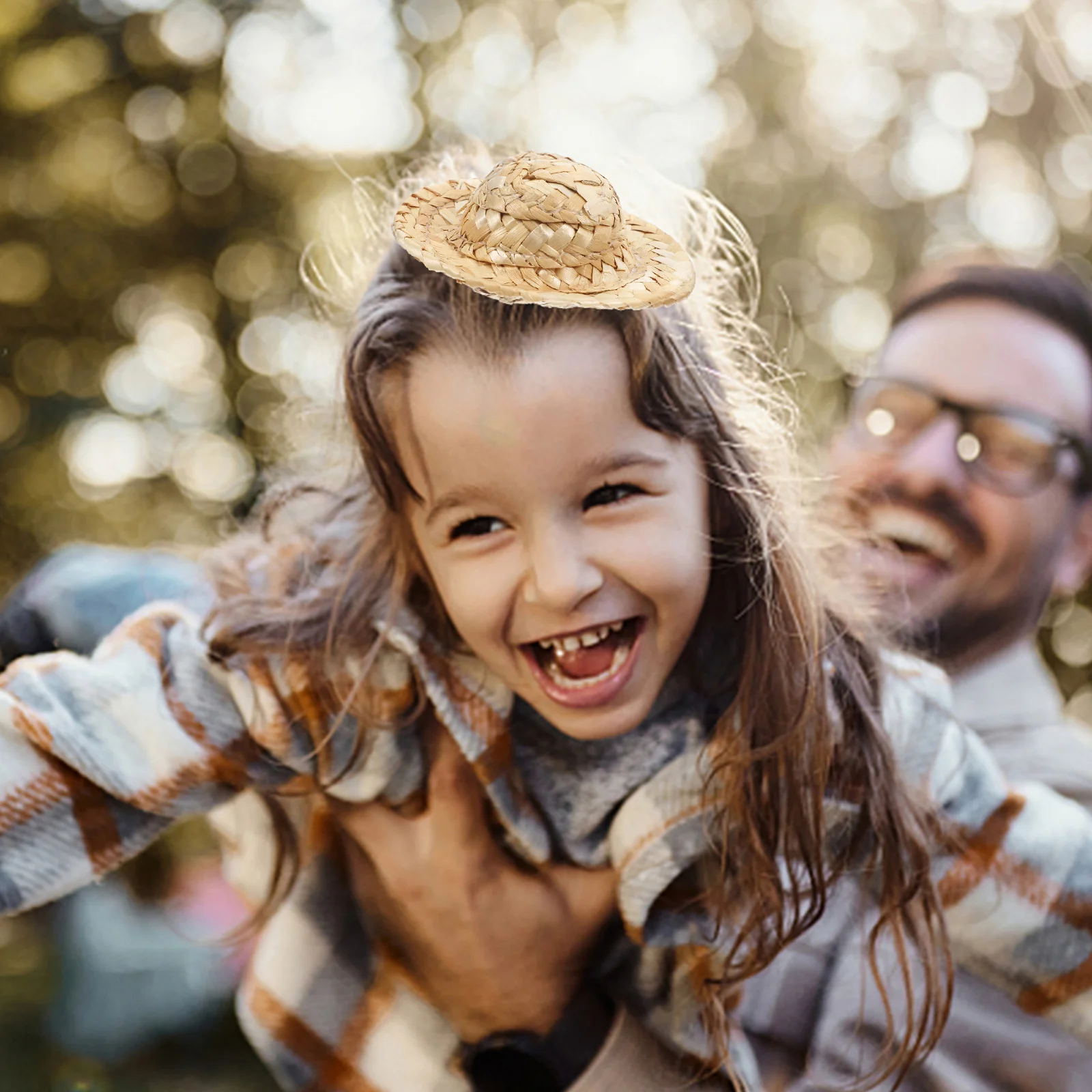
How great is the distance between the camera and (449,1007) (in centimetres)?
109

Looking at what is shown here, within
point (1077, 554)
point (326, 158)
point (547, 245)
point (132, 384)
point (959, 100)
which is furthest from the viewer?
point (326, 158)

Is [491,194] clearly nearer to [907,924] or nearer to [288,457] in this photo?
[288,457]

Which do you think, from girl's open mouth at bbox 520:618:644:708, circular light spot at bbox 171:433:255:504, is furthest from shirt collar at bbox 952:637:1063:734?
circular light spot at bbox 171:433:255:504

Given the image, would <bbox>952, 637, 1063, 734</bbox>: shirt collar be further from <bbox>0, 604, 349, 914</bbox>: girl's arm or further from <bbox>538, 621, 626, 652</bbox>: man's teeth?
<bbox>0, 604, 349, 914</bbox>: girl's arm

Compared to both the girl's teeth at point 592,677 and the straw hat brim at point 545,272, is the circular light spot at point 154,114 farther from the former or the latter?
the girl's teeth at point 592,677

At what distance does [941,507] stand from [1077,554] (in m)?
0.28

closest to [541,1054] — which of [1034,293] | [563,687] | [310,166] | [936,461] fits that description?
[563,687]

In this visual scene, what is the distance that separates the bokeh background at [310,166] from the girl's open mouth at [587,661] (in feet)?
5.47

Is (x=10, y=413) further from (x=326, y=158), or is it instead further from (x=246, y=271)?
(x=326, y=158)

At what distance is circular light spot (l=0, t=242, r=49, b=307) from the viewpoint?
263 centimetres

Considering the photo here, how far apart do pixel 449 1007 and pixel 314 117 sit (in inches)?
84.4

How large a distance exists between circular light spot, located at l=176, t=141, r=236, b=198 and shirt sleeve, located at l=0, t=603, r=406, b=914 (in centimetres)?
213

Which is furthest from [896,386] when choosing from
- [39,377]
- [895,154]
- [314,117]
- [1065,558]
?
[39,377]

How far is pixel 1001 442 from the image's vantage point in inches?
55.7
